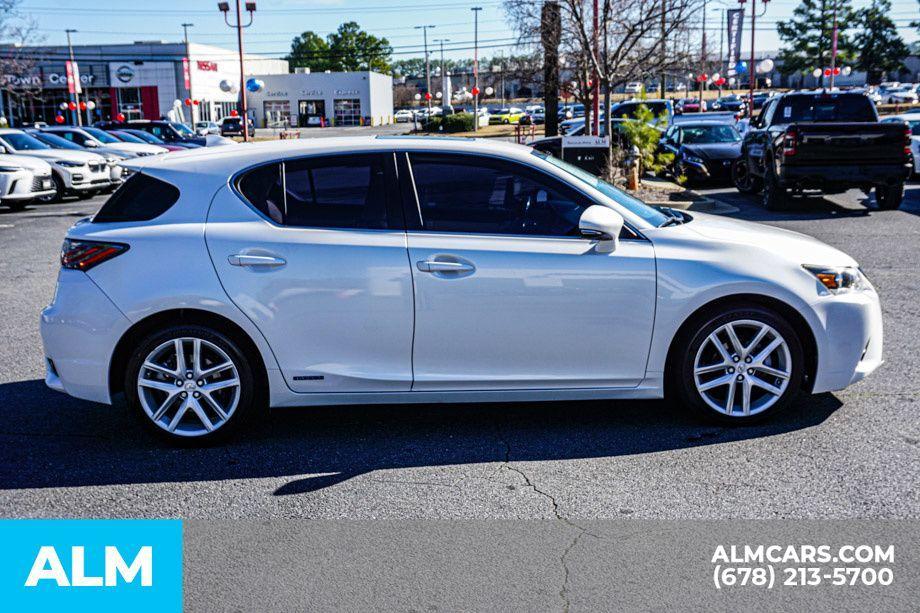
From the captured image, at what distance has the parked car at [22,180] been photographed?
62.3 feet

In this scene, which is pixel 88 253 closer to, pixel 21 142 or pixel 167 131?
pixel 21 142

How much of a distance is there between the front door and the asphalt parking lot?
1.38 ft

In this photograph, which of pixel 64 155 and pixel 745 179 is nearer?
pixel 745 179

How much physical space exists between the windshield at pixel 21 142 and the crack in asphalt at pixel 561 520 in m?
20.1

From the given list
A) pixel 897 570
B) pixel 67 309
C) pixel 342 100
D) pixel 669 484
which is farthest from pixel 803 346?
pixel 342 100

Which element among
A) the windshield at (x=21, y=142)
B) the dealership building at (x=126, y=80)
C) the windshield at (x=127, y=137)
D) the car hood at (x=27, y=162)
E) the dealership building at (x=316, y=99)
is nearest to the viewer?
the car hood at (x=27, y=162)

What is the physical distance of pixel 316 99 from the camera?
96438mm

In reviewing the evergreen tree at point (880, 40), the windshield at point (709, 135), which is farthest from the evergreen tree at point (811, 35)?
Answer: the windshield at point (709, 135)

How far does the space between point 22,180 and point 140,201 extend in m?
15.7

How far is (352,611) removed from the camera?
3418 mm

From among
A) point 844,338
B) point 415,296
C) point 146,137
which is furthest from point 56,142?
point 844,338

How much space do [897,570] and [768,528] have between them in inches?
21.5

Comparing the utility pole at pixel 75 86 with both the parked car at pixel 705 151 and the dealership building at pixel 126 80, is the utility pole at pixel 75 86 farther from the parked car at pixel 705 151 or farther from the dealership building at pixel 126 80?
the parked car at pixel 705 151

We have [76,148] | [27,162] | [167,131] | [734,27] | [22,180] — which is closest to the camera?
[22,180]
